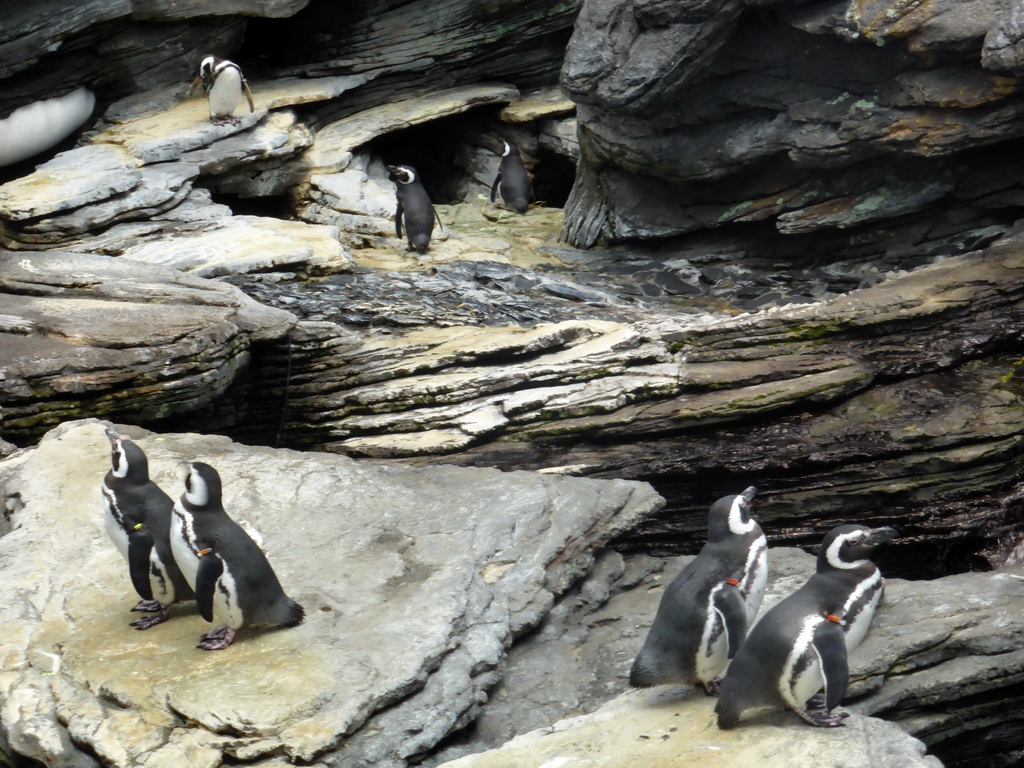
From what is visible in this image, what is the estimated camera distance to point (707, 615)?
15.8 feet

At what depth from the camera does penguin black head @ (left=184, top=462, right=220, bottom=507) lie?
5164mm

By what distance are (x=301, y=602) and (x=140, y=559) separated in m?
0.81

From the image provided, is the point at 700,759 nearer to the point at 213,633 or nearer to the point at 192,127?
the point at 213,633

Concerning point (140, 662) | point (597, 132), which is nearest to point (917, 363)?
point (597, 132)

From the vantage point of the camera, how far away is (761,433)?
838 centimetres

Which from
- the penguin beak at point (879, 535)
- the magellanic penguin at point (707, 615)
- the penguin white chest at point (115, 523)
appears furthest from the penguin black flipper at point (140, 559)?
the penguin beak at point (879, 535)

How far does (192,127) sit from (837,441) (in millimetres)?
8673

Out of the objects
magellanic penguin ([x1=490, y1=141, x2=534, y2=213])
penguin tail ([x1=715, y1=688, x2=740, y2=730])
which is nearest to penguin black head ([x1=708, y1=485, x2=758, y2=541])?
penguin tail ([x1=715, y1=688, x2=740, y2=730])

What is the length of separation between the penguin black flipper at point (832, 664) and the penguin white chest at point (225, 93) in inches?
420

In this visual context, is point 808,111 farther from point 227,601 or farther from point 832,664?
point 227,601

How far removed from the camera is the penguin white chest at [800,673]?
14.6 feet

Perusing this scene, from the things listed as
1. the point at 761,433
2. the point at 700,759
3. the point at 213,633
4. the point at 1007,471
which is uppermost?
the point at 213,633

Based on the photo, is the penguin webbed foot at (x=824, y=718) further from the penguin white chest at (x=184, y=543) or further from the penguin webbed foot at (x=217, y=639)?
the penguin white chest at (x=184, y=543)

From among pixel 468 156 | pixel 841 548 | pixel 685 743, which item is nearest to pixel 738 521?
pixel 841 548
